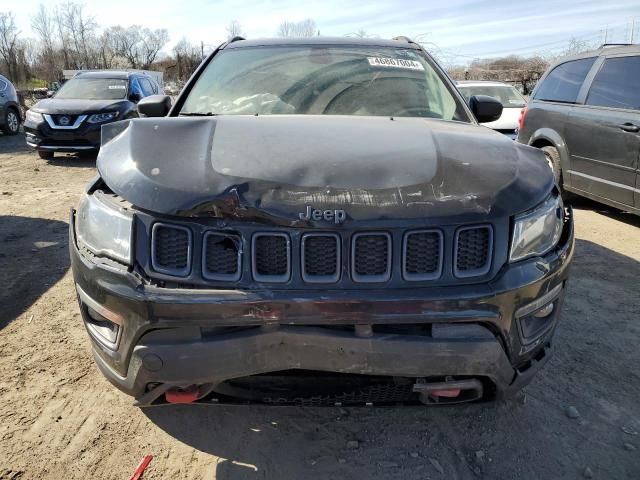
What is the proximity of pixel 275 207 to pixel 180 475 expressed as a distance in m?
1.22

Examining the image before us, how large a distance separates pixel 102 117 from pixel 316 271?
29.9 ft

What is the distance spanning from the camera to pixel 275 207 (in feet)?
5.80

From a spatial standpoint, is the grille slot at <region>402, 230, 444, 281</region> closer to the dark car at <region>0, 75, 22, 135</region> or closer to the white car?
the white car

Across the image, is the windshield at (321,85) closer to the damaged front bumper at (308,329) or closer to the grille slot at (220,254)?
the grille slot at (220,254)

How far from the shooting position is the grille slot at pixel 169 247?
178 cm

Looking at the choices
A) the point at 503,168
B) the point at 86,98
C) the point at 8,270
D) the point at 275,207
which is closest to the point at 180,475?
the point at 275,207

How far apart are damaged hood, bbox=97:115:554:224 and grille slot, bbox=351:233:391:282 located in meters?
0.07

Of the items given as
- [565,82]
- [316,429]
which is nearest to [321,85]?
[316,429]

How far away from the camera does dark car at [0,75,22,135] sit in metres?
13.2

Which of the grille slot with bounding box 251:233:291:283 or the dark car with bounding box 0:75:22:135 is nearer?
the grille slot with bounding box 251:233:291:283

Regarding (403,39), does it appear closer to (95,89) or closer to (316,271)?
(316,271)

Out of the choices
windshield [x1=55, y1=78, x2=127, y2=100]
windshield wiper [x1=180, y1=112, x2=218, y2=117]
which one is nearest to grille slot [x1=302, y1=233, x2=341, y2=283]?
windshield wiper [x1=180, y1=112, x2=218, y2=117]

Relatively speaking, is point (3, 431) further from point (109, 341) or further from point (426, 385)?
point (426, 385)

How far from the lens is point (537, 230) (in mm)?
1956
